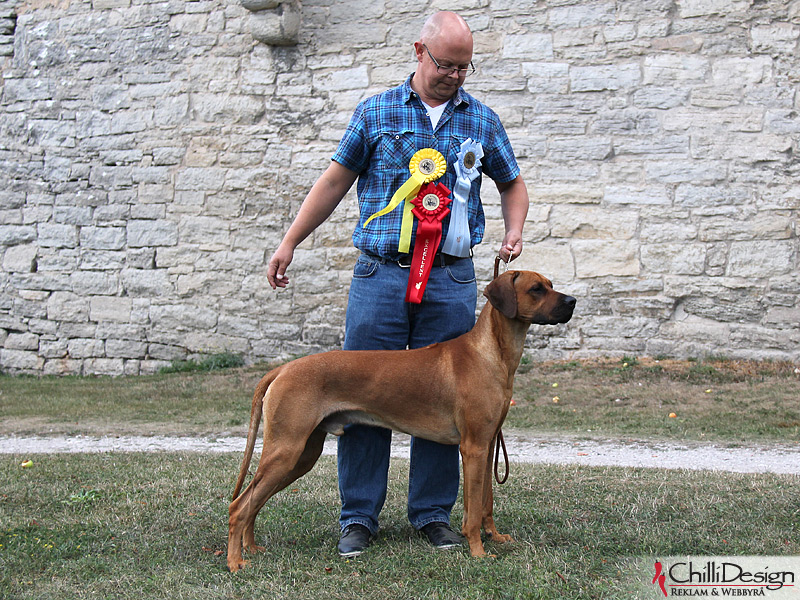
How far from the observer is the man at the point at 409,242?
387 centimetres

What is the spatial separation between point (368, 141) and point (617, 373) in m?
5.34

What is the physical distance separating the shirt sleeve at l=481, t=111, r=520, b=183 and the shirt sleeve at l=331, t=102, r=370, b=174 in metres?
0.59

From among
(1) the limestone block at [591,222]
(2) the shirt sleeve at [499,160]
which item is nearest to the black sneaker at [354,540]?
(2) the shirt sleeve at [499,160]

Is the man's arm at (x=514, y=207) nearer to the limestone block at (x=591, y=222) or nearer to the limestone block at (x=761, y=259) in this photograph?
the limestone block at (x=591, y=222)

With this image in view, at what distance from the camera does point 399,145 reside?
3.88 metres

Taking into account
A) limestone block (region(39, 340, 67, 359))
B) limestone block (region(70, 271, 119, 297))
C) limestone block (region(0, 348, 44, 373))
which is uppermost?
limestone block (region(70, 271, 119, 297))

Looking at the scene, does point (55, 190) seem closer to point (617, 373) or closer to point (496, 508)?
point (617, 373)

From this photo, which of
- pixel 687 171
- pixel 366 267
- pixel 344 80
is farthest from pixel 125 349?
pixel 366 267

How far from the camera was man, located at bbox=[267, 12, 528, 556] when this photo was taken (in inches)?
152

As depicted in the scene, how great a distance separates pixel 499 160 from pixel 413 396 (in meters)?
1.29

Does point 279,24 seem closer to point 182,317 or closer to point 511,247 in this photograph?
point 182,317

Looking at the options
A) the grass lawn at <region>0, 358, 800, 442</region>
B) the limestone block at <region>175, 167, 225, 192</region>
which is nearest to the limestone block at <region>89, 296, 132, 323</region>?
the grass lawn at <region>0, 358, 800, 442</region>

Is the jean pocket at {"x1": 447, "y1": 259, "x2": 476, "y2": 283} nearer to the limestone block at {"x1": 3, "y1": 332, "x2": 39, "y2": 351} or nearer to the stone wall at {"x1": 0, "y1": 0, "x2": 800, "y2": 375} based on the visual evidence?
the stone wall at {"x1": 0, "y1": 0, "x2": 800, "y2": 375}

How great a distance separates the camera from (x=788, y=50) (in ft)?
27.5
